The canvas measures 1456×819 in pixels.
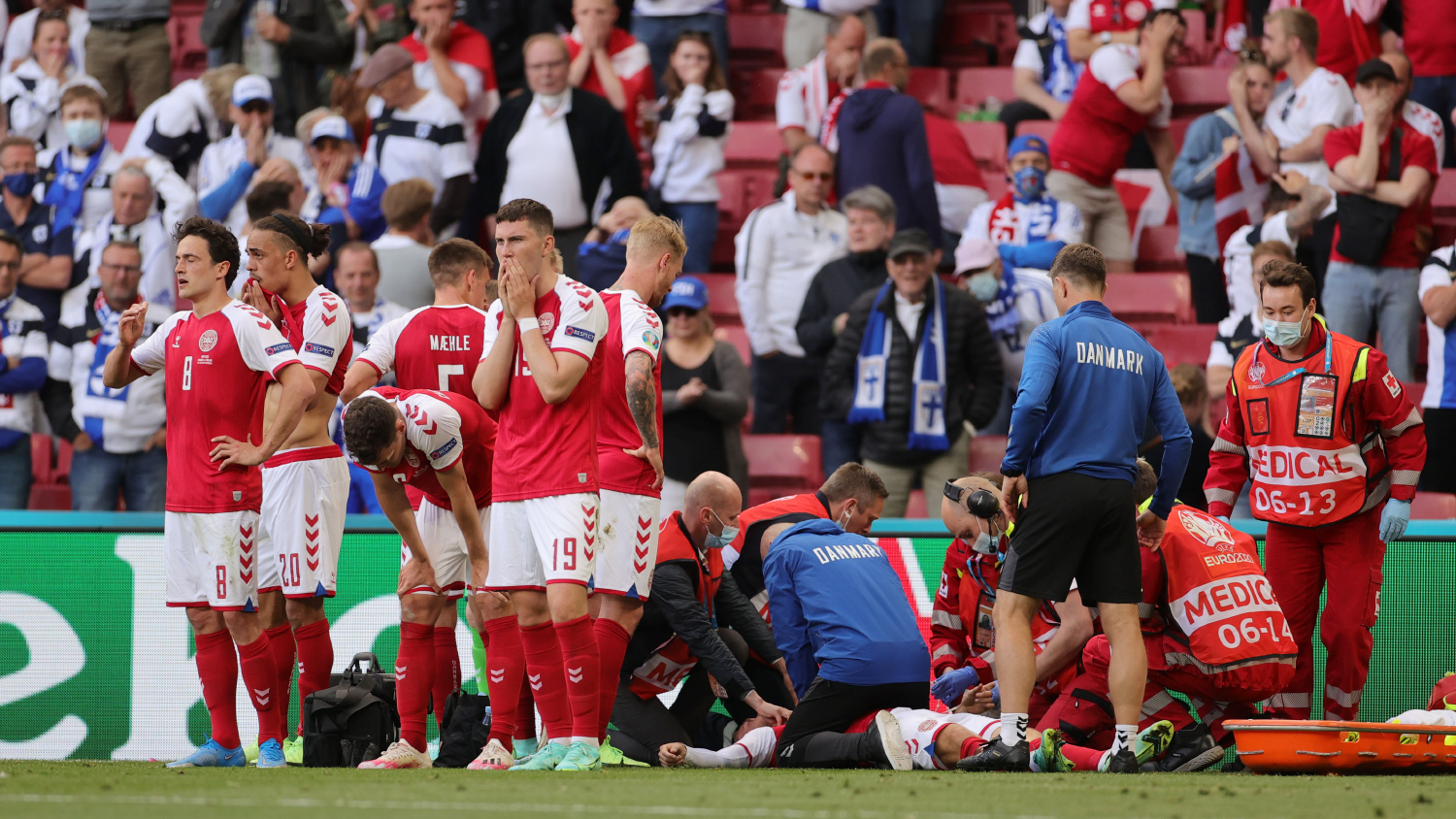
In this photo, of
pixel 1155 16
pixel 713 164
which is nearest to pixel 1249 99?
pixel 1155 16

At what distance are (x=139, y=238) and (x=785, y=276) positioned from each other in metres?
4.30

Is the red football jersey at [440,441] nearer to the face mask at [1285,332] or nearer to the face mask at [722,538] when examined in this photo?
the face mask at [722,538]

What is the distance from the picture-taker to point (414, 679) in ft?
21.2

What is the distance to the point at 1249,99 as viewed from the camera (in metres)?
10.8

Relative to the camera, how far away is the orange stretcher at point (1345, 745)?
569 centimetres

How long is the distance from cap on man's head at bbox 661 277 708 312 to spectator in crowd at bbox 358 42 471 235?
268cm

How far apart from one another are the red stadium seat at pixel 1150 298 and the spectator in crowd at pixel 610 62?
350 cm

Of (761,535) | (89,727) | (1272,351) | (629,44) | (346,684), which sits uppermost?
(629,44)

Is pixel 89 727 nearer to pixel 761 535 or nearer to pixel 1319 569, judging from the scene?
pixel 761 535

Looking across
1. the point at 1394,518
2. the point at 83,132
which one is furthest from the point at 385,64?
the point at 1394,518

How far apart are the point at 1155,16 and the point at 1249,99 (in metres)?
0.89

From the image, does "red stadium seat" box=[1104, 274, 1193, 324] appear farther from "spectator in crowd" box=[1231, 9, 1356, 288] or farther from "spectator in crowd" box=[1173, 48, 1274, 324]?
"spectator in crowd" box=[1231, 9, 1356, 288]

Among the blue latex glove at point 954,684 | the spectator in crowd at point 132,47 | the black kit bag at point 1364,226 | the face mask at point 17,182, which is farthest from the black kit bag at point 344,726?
the spectator in crowd at point 132,47


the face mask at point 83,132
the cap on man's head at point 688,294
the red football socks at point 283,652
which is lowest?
the red football socks at point 283,652
